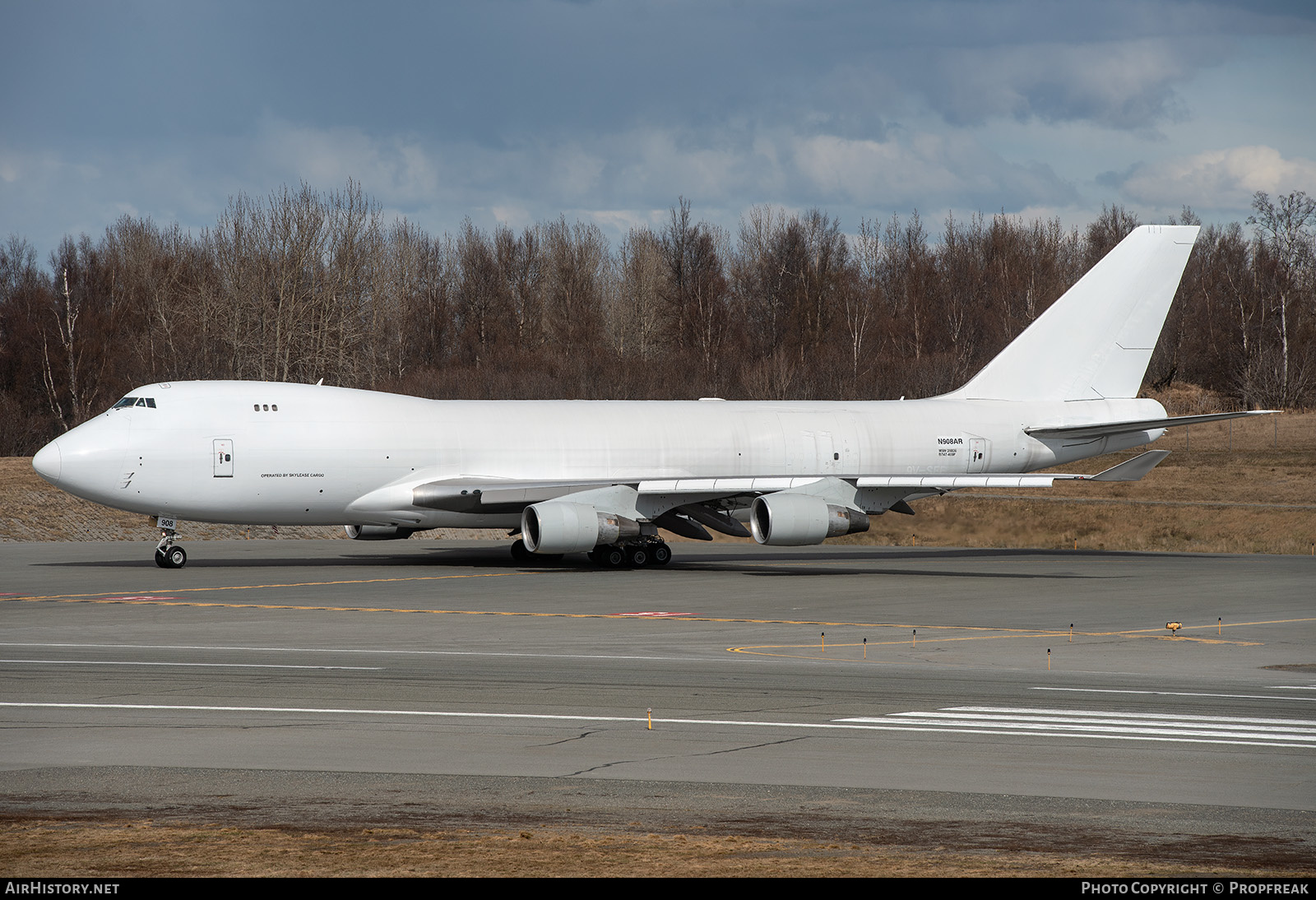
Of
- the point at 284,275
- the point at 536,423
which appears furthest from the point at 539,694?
the point at 284,275

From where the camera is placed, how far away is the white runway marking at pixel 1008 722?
13.2 m

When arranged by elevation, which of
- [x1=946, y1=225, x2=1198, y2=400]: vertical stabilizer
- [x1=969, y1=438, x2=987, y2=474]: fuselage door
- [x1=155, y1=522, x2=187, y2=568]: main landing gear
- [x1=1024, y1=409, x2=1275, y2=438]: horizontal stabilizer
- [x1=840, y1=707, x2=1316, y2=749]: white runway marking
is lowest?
[x1=840, y1=707, x2=1316, y2=749]: white runway marking

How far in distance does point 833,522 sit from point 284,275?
181 ft

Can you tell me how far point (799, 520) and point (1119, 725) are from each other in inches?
745

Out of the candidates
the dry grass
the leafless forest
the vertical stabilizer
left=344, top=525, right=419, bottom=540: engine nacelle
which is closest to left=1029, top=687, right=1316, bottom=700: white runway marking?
the dry grass

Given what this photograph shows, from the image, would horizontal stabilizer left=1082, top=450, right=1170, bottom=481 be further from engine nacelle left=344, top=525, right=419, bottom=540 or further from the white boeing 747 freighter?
engine nacelle left=344, top=525, right=419, bottom=540

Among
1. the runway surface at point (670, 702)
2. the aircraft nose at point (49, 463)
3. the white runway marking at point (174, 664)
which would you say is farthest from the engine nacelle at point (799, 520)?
the aircraft nose at point (49, 463)

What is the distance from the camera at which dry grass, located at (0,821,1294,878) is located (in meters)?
7.93

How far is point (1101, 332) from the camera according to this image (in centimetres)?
4131

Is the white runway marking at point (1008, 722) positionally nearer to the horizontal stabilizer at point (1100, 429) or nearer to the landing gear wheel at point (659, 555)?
the landing gear wheel at point (659, 555)

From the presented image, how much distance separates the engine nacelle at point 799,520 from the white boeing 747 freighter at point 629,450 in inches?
1.8

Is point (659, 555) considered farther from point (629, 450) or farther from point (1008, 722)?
point (1008, 722)

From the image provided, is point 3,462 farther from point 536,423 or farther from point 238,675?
point 238,675

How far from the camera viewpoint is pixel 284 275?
79875mm
